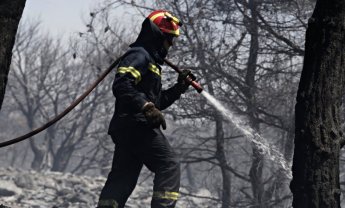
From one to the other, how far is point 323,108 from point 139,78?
4.31 ft

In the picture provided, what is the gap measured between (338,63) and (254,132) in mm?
7644

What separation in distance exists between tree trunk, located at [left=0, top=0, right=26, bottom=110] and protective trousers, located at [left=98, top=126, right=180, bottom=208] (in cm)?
128

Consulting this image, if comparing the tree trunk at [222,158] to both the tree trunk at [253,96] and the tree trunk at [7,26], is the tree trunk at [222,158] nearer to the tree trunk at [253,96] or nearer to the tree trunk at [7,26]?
the tree trunk at [253,96]

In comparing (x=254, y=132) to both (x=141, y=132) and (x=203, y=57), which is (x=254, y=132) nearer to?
(x=203, y=57)

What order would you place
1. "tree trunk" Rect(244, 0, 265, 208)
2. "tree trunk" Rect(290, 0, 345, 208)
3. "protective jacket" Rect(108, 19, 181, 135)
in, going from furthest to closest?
"tree trunk" Rect(244, 0, 265, 208), "protective jacket" Rect(108, 19, 181, 135), "tree trunk" Rect(290, 0, 345, 208)

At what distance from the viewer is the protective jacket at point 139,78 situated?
16.2 feet

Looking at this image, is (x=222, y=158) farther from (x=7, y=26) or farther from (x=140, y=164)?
(x=7, y=26)

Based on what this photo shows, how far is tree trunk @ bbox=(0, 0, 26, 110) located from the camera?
4195mm

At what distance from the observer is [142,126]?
17.1 ft

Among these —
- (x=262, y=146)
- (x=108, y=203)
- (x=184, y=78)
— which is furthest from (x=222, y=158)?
(x=108, y=203)

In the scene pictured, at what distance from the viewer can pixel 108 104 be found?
3994 centimetres

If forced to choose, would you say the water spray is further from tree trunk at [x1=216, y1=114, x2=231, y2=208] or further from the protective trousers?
the protective trousers

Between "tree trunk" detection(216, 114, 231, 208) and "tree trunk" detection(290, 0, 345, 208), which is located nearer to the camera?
"tree trunk" detection(290, 0, 345, 208)

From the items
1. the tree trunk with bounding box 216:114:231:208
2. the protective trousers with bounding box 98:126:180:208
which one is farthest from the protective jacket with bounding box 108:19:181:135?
the tree trunk with bounding box 216:114:231:208
